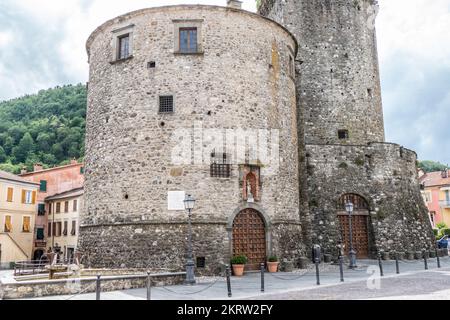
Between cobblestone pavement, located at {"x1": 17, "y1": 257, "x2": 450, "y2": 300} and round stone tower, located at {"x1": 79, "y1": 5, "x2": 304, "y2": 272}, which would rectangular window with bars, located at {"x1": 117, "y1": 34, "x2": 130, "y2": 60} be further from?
cobblestone pavement, located at {"x1": 17, "y1": 257, "x2": 450, "y2": 300}

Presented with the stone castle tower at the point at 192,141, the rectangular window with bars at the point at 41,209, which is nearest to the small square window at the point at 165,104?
the stone castle tower at the point at 192,141

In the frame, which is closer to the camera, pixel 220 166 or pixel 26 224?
pixel 220 166

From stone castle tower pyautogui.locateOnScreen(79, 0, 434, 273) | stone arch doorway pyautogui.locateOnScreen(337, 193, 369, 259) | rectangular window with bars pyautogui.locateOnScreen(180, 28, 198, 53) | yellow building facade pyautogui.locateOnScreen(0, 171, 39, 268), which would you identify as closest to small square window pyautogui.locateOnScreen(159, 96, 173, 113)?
stone castle tower pyautogui.locateOnScreen(79, 0, 434, 273)

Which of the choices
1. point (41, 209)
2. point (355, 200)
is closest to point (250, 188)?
point (355, 200)

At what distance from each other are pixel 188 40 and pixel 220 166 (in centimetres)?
586

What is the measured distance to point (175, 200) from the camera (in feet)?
59.5

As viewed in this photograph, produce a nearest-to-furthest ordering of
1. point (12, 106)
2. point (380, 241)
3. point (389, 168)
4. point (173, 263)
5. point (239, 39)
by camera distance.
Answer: point (173, 263)
point (239, 39)
point (380, 241)
point (389, 168)
point (12, 106)

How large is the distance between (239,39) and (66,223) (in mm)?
27929

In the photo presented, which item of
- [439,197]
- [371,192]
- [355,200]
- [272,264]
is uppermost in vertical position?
[439,197]

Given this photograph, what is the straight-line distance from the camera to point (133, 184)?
18.6m

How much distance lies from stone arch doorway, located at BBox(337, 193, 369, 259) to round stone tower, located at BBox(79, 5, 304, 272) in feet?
15.3

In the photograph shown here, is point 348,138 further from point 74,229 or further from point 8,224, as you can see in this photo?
point 8,224

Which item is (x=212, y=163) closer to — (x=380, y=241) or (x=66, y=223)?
(x=380, y=241)
